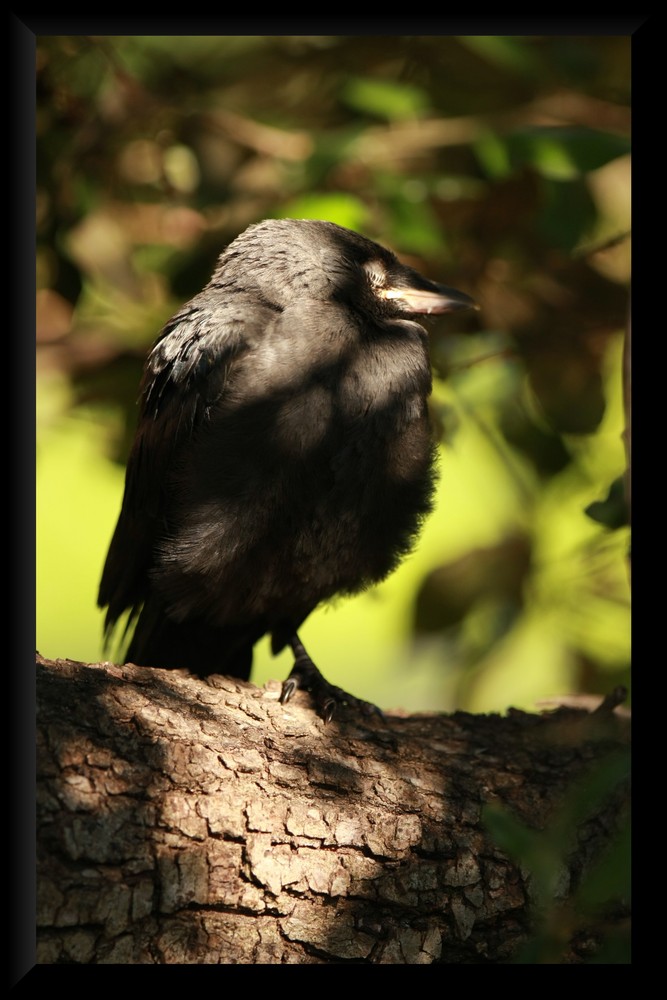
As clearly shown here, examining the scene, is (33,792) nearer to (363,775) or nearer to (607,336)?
(363,775)

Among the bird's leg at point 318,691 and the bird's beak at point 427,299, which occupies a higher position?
the bird's beak at point 427,299

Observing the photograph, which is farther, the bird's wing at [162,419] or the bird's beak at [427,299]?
the bird's beak at [427,299]

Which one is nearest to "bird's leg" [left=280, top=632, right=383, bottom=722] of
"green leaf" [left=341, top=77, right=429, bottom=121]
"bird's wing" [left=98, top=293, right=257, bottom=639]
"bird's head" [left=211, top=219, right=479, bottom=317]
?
"bird's wing" [left=98, top=293, right=257, bottom=639]

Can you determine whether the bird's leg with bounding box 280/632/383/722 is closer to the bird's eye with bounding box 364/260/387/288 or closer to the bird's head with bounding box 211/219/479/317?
the bird's head with bounding box 211/219/479/317

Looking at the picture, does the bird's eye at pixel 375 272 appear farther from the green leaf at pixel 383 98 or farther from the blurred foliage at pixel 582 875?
the blurred foliage at pixel 582 875

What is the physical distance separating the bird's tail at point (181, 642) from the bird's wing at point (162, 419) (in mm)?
119

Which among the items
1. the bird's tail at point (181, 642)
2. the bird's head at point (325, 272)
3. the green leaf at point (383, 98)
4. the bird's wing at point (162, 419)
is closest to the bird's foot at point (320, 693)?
the bird's tail at point (181, 642)

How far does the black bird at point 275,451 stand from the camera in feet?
12.0

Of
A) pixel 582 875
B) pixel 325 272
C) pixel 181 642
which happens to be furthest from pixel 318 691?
pixel 325 272

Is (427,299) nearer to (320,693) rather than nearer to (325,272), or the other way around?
(325,272)

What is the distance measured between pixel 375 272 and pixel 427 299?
254 mm

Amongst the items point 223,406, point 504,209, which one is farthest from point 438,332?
point 223,406

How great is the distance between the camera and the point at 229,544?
367 cm

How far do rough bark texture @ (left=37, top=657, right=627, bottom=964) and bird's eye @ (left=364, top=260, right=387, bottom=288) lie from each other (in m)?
1.88
